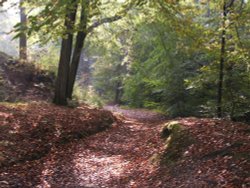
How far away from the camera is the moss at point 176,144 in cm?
792

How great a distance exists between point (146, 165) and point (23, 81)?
12347mm

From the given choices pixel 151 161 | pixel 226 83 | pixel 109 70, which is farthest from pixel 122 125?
pixel 109 70

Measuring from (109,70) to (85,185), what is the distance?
29951mm

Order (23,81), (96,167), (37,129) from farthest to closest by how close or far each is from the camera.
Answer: (23,81), (37,129), (96,167)

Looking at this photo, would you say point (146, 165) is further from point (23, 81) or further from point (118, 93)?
point (118, 93)

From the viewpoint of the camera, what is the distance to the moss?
26.0ft

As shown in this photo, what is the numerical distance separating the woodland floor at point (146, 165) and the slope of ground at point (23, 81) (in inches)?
273

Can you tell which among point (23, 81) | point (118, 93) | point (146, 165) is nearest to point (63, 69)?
point (23, 81)

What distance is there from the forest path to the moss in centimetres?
37

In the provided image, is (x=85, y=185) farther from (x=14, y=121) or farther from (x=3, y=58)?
(x=3, y=58)

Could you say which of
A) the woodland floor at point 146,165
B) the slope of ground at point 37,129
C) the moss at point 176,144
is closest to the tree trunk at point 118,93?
the slope of ground at point 37,129

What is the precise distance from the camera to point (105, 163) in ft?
29.3

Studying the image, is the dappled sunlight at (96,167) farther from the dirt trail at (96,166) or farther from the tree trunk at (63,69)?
the tree trunk at (63,69)

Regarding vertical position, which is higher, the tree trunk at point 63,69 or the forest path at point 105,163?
the tree trunk at point 63,69
